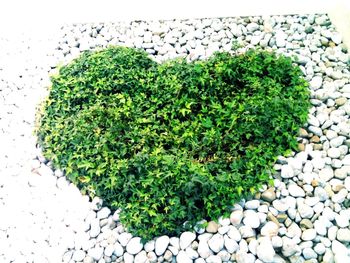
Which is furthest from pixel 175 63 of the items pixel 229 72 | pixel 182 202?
pixel 182 202

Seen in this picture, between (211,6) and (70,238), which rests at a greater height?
(211,6)

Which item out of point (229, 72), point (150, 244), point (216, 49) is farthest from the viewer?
point (216, 49)

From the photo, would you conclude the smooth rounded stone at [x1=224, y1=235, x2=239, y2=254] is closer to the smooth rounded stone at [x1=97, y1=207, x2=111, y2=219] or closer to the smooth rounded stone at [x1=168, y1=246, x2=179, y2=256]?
the smooth rounded stone at [x1=168, y1=246, x2=179, y2=256]

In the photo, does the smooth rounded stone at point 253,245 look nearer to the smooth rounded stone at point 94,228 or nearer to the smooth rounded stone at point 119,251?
the smooth rounded stone at point 119,251

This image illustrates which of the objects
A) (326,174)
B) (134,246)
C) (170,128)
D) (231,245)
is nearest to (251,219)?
(231,245)

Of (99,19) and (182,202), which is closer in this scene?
(182,202)

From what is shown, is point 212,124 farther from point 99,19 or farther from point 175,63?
point 99,19

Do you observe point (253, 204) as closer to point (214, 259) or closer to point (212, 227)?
point (212, 227)

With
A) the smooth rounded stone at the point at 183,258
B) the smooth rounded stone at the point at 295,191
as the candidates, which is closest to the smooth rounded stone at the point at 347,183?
the smooth rounded stone at the point at 295,191
